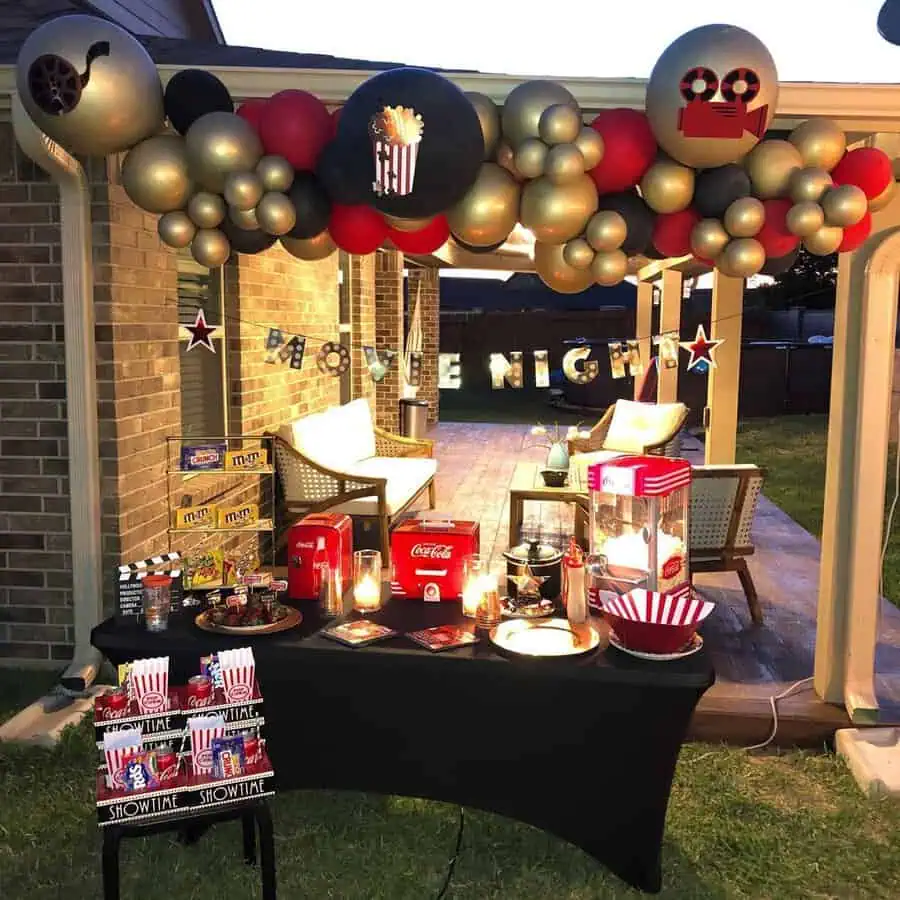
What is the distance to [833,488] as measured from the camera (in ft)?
13.3

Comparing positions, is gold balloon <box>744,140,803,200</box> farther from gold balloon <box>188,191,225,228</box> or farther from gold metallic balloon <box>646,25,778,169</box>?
gold balloon <box>188,191,225,228</box>

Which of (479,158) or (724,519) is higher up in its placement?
(479,158)

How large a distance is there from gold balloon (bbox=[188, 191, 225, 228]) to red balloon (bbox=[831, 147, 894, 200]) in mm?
2203

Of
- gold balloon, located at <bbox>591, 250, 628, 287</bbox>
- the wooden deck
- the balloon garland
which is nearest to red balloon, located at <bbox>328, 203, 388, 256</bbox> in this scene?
the balloon garland

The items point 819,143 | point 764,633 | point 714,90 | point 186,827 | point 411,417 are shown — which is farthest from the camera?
point 411,417

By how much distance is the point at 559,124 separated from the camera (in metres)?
3.00

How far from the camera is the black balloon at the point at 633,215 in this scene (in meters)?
3.26

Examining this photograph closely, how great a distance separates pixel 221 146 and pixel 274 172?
19 centimetres

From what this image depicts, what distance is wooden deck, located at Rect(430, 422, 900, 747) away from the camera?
394 centimetres

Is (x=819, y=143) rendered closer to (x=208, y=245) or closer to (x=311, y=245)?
(x=311, y=245)

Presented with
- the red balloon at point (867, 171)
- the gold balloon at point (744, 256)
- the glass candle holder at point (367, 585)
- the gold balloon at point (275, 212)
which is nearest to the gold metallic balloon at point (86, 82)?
the gold balloon at point (275, 212)

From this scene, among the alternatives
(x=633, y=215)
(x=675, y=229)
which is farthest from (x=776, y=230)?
(x=633, y=215)

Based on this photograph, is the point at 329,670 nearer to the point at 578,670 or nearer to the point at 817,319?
the point at 578,670

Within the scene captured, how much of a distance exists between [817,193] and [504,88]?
4.44 feet
